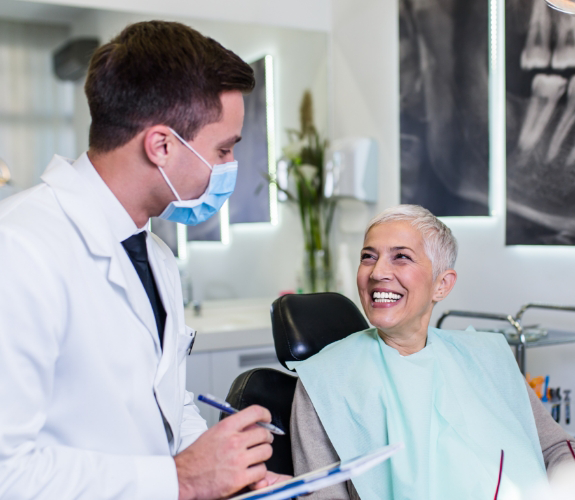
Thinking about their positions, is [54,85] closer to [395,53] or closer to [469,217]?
[395,53]

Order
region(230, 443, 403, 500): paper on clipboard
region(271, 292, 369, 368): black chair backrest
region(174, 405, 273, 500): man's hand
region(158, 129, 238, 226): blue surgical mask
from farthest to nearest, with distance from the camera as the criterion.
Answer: region(271, 292, 369, 368): black chair backrest, region(158, 129, 238, 226): blue surgical mask, region(174, 405, 273, 500): man's hand, region(230, 443, 403, 500): paper on clipboard

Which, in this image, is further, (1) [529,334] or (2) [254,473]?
(1) [529,334]

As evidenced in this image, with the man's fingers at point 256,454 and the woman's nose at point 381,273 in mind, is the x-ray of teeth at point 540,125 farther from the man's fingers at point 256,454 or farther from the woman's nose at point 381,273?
the man's fingers at point 256,454

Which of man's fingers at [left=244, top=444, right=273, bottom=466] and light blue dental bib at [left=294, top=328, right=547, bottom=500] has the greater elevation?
man's fingers at [left=244, top=444, right=273, bottom=466]

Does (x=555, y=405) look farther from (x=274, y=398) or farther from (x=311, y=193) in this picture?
(x=311, y=193)

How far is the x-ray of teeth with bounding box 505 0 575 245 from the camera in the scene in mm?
2262

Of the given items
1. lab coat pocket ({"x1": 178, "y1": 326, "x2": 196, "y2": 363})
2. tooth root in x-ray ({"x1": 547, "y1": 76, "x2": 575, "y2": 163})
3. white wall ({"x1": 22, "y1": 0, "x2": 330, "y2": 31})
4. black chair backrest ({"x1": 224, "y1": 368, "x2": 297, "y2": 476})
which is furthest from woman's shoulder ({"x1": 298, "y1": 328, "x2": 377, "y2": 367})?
white wall ({"x1": 22, "y1": 0, "x2": 330, "y2": 31})

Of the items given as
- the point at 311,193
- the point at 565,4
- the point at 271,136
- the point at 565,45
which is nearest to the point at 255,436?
the point at 565,4

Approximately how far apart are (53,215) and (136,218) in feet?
0.65

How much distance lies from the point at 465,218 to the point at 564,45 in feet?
2.65

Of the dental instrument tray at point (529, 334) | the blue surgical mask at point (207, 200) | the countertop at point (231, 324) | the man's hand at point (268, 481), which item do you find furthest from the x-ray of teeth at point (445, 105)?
the man's hand at point (268, 481)

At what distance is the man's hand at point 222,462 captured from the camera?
3.43ft

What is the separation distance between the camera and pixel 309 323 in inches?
71.0

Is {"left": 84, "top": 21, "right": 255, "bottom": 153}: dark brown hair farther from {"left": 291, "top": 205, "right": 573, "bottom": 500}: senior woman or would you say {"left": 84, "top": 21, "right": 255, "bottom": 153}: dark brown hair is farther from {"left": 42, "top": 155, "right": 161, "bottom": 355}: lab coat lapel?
{"left": 291, "top": 205, "right": 573, "bottom": 500}: senior woman
